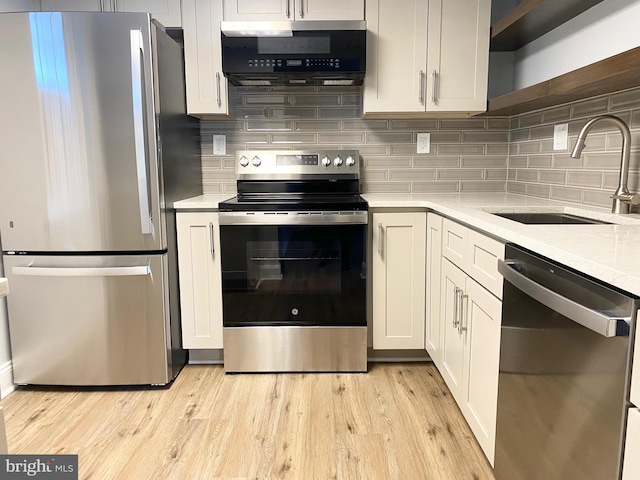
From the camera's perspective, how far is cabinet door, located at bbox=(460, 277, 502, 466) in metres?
1.44

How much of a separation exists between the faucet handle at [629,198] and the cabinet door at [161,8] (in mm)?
2194

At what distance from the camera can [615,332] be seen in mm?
806

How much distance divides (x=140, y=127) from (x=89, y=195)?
1.30 ft

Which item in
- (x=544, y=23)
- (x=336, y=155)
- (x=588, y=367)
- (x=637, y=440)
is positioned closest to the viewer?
(x=637, y=440)

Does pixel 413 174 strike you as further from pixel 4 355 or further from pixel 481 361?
pixel 4 355

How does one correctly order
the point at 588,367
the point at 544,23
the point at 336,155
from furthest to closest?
the point at 336,155, the point at 544,23, the point at 588,367

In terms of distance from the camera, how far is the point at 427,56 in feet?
7.83

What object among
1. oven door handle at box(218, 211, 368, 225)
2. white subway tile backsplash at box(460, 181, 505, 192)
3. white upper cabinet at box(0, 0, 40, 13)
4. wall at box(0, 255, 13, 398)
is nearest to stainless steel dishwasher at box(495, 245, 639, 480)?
oven door handle at box(218, 211, 368, 225)

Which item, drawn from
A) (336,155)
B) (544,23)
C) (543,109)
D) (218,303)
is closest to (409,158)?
(336,155)

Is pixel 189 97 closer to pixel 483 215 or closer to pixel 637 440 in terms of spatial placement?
pixel 483 215

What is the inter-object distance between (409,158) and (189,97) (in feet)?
4.44

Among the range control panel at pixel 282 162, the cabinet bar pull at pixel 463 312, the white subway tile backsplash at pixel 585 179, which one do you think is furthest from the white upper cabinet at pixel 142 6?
the white subway tile backsplash at pixel 585 179

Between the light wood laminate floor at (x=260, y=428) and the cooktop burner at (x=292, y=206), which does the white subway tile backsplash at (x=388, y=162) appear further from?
the light wood laminate floor at (x=260, y=428)

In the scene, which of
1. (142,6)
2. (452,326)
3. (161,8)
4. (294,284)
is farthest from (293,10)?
(452,326)
